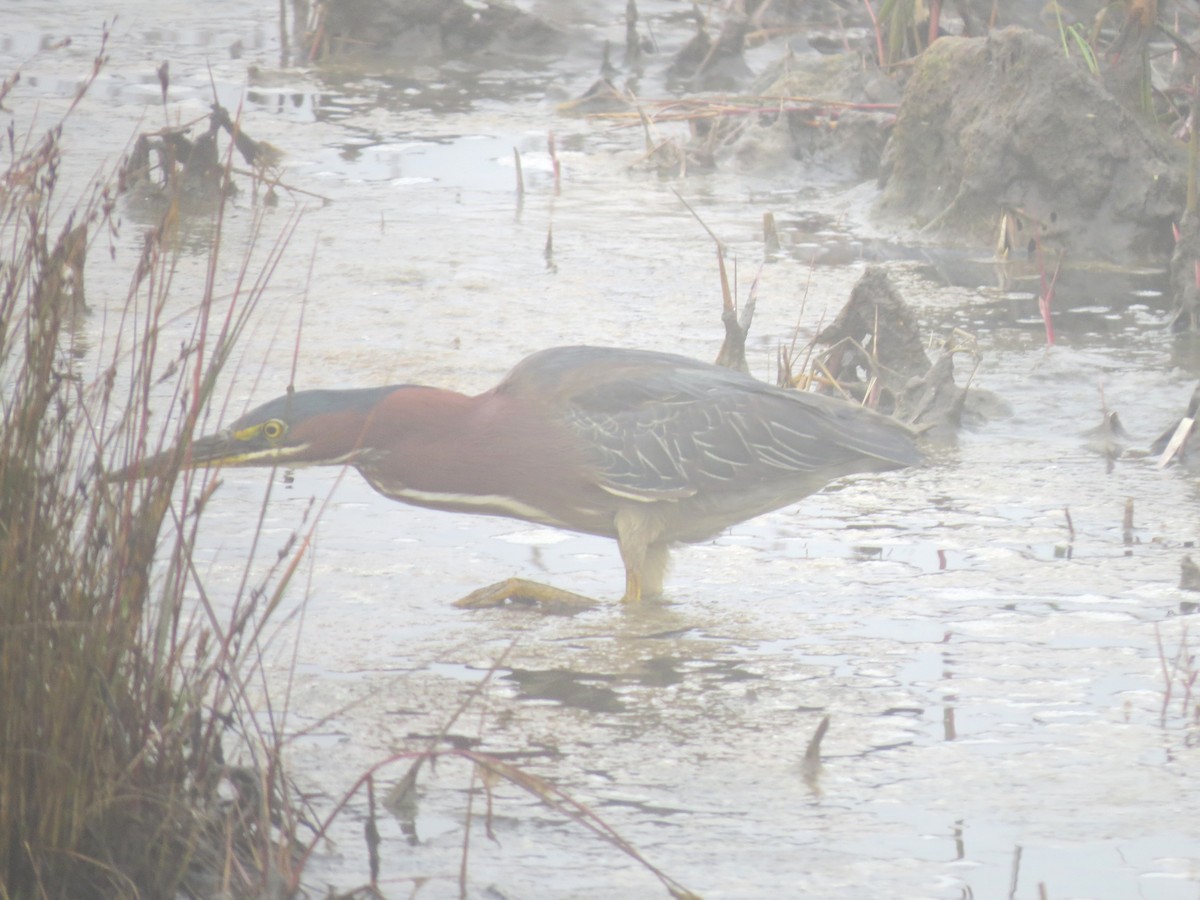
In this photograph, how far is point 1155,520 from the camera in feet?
17.6

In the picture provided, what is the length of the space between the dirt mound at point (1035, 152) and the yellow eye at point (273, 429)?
15.2 feet

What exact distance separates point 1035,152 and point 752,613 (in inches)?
171

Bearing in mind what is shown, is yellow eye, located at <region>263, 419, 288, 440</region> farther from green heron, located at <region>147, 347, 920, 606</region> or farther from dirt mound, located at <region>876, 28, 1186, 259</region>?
dirt mound, located at <region>876, 28, 1186, 259</region>

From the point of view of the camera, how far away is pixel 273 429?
4.55 metres

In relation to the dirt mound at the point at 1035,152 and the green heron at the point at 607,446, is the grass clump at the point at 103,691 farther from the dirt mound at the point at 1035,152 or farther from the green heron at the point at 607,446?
the dirt mound at the point at 1035,152

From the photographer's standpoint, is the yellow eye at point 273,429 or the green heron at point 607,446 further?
the green heron at point 607,446

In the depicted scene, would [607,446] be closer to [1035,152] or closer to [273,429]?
[273,429]

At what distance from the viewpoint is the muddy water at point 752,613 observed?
3.36 m

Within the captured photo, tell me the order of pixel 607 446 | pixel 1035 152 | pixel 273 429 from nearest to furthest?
pixel 273 429, pixel 607 446, pixel 1035 152

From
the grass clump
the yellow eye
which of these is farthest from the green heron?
the grass clump

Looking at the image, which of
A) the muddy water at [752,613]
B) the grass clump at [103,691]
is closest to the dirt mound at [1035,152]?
the muddy water at [752,613]

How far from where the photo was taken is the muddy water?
3.36m

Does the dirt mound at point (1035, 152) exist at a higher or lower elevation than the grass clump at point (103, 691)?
higher

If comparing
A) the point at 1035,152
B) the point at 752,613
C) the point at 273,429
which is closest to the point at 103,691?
the point at 273,429
